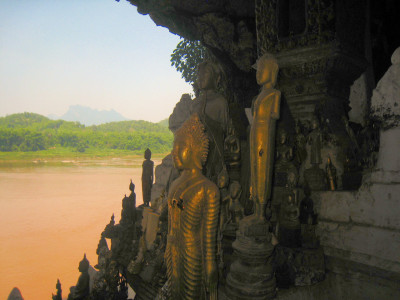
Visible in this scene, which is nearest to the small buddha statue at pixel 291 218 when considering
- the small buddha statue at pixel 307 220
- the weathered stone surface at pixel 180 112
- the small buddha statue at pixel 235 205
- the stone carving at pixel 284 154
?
the small buddha statue at pixel 307 220

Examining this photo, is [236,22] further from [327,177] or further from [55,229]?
[55,229]

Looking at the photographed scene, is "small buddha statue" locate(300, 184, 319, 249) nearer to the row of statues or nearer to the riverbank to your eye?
the row of statues

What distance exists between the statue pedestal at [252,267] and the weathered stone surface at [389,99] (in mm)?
2003

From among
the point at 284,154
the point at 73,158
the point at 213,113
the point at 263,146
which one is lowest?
the point at 73,158

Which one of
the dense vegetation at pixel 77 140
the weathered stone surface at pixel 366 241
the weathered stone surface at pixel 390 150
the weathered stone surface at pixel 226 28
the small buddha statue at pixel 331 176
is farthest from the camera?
the dense vegetation at pixel 77 140

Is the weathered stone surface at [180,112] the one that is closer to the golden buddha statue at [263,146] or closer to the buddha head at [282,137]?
the buddha head at [282,137]

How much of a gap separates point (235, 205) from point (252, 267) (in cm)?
92

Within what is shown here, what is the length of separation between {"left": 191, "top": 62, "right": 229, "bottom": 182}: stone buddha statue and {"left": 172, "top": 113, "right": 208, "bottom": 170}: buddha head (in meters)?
0.91

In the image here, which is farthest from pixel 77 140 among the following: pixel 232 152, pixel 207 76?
pixel 207 76

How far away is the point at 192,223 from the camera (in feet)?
8.36

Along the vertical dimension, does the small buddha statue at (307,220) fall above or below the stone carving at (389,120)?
below

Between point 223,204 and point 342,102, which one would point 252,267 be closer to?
point 223,204

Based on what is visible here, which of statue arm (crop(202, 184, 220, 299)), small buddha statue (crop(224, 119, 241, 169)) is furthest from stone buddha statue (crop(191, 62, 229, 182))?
statue arm (crop(202, 184, 220, 299))

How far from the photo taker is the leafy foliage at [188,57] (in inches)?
497
